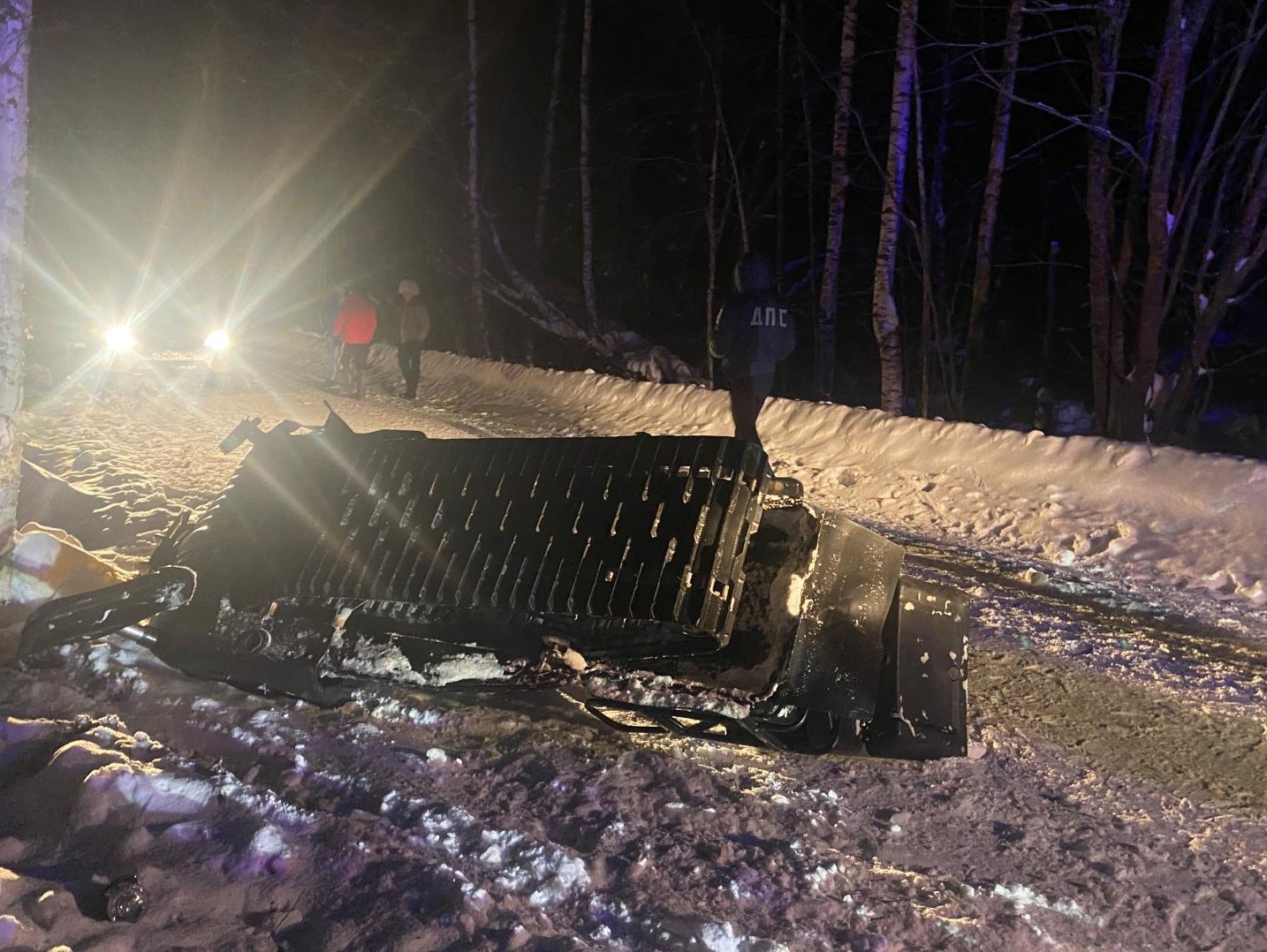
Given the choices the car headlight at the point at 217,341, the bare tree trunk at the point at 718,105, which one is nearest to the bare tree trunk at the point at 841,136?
the bare tree trunk at the point at 718,105

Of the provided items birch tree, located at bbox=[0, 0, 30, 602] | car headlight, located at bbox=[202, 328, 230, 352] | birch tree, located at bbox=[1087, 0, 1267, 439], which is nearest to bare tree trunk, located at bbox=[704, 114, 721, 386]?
birch tree, located at bbox=[1087, 0, 1267, 439]

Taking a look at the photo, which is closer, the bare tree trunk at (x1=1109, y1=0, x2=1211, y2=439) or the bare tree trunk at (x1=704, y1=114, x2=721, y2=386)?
the bare tree trunk at (x1=1109, y1=0, x2=1211, y2=439)

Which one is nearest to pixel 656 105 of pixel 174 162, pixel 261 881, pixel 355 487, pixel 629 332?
pixel 629 332

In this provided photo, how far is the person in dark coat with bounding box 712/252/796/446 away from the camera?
7.31 meters

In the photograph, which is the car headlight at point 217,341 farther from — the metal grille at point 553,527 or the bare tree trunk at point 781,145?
the metal grille at point 553,527

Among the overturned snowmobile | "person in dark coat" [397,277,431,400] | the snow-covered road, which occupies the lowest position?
the snow-covered road

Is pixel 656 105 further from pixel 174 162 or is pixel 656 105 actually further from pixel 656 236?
pixel 174 162

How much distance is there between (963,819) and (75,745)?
9.71 feet

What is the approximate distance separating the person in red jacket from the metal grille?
9.86 m

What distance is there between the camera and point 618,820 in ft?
9.09

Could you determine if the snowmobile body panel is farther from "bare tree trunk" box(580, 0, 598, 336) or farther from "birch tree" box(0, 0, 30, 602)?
"bare tree trunk" box(580, 0, 598, 336)

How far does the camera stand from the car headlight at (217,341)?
41.7 ft

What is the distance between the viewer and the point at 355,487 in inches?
141

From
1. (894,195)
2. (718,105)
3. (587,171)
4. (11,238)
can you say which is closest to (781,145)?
(718,105)
